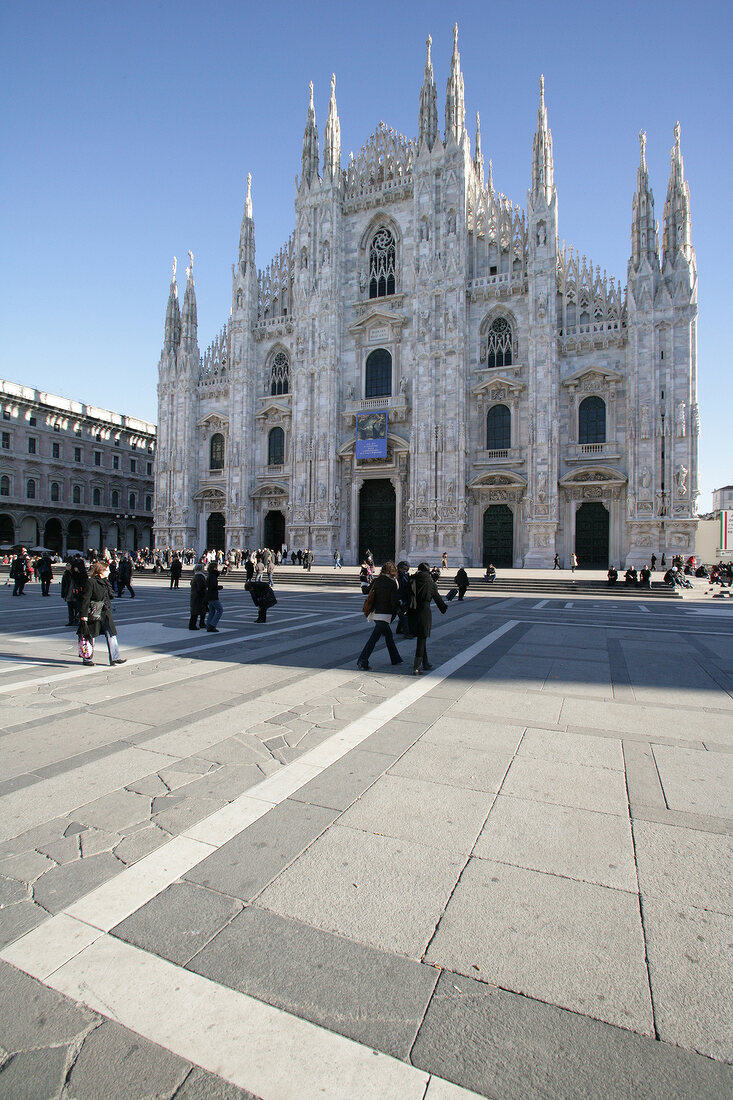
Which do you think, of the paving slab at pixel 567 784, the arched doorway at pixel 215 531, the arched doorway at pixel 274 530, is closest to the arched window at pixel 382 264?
the arched doorway at pixel 274 530

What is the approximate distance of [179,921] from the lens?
2.43 m

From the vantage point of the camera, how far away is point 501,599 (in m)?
19.0

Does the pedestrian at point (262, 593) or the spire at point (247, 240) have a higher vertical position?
the spire at point (247, 240)

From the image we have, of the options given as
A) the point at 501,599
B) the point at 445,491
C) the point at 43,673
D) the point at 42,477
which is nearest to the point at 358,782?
the point at 43,673

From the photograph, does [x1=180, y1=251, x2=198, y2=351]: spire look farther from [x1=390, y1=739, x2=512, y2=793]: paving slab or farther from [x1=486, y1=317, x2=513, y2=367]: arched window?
[x1=390, y1=739, x2=512, y2=793]: paving slab

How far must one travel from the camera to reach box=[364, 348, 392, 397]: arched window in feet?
109

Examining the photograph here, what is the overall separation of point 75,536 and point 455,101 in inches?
1744

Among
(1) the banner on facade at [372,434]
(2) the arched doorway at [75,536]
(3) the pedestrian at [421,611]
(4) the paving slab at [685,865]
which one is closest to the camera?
(4) the paving slab at [685,865]

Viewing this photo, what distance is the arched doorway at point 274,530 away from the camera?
36.7 metres

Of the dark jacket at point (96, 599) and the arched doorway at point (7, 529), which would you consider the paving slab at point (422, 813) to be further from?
the arched doorway at point (7, 529)

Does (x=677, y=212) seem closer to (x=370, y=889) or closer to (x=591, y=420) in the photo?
(x=591, y=420)

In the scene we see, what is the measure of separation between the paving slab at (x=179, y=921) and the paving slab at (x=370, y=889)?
0.72ft

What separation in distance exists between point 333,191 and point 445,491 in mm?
20599

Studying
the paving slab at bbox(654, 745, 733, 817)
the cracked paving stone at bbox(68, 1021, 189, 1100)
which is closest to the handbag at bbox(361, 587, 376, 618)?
the paving slab at bbox(654, 745, 733, 817)
